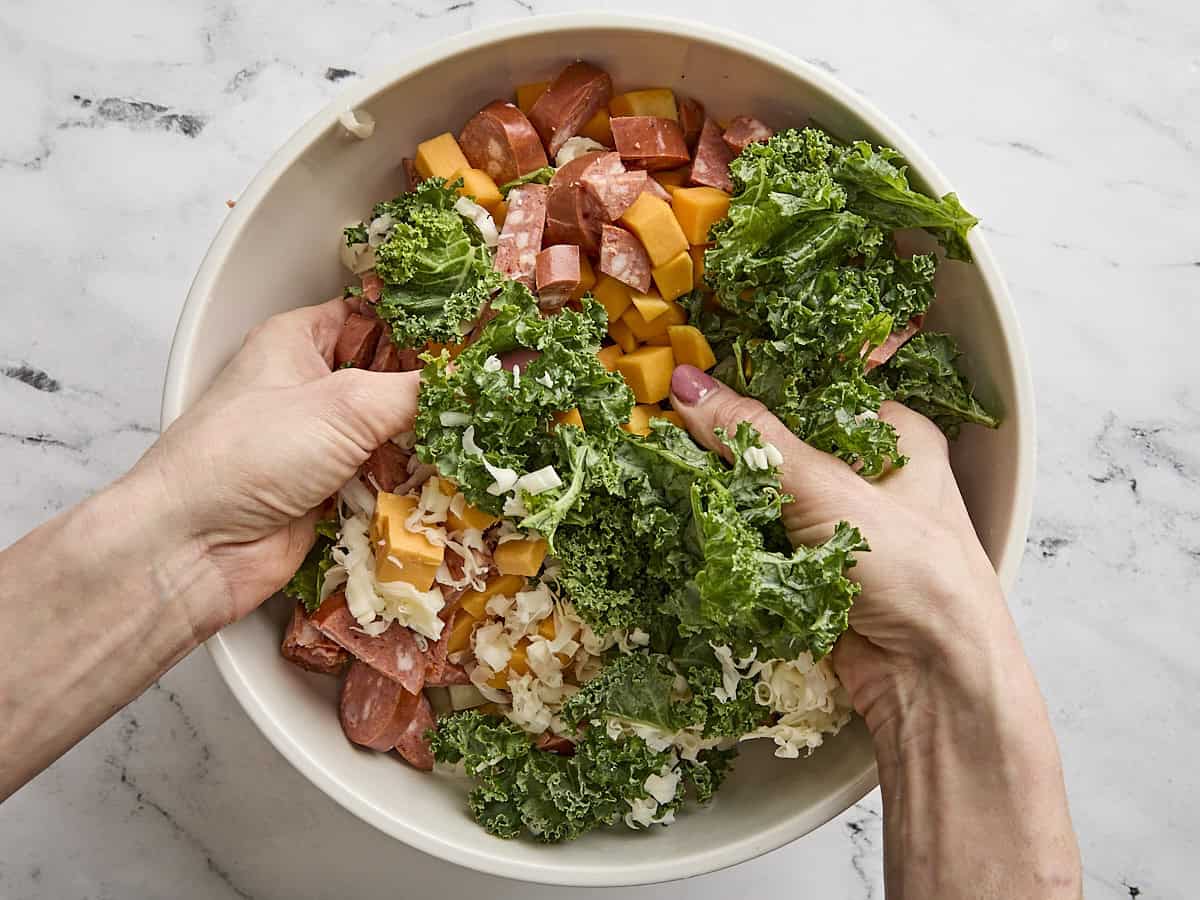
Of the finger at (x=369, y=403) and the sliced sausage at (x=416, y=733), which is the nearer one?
the finger at (x=369, y=403)

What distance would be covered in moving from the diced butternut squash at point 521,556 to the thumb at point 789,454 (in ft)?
1.37

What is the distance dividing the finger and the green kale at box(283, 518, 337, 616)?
284mm

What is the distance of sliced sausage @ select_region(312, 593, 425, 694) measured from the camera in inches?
94.4

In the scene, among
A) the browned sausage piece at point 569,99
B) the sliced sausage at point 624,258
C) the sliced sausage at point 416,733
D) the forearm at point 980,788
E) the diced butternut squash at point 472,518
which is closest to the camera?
the forearm at point 980,788

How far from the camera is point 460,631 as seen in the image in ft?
8.06

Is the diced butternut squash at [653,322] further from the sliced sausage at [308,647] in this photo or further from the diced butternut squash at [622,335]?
the sliced sausage at [308,647]

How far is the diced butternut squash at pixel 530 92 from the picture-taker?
8.31 ft

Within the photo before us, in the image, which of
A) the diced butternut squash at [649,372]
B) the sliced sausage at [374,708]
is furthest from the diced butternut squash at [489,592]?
the diced butternut squash at [649,372]

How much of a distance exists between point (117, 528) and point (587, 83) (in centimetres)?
141

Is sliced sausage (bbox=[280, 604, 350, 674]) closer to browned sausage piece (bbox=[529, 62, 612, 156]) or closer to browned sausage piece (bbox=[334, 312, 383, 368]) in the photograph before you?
browned sausage piece (bbox=[334, 312, 383, 368])

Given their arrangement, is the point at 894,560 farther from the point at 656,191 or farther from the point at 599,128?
the point at 599,128

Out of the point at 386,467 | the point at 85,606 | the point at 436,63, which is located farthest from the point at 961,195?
the point at 85,606

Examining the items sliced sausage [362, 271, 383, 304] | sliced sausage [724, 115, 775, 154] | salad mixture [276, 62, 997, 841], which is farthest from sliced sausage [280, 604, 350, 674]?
sliced sausage [724, 115, 775, 154]

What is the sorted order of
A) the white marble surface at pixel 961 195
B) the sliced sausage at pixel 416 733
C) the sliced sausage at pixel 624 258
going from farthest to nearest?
the white marble surface at pixel 961 195, the sliced sausage at pixel 416 733, the sliced sausage at pixel 624 258
